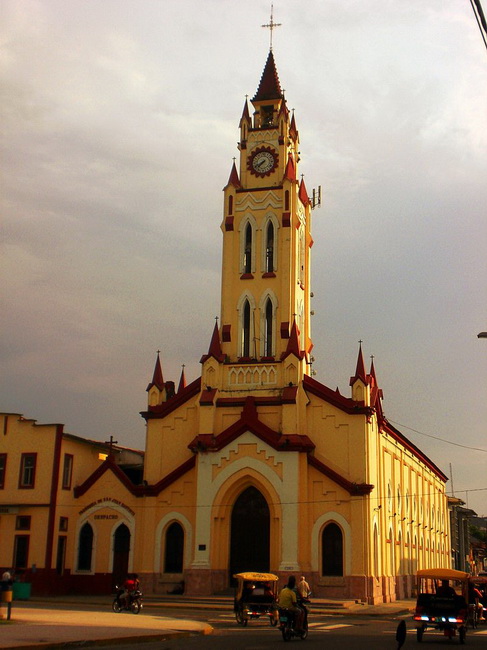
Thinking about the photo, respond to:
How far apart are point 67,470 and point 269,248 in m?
16.0

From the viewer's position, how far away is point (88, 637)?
19.9 meters

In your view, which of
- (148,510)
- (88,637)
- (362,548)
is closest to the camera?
(88,637)

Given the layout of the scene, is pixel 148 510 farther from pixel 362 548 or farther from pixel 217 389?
pixel 362 548

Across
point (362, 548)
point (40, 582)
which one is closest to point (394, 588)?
point (362, 548)

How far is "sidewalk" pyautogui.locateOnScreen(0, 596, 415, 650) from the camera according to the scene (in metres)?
19.6

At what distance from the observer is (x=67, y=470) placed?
43.3 meters

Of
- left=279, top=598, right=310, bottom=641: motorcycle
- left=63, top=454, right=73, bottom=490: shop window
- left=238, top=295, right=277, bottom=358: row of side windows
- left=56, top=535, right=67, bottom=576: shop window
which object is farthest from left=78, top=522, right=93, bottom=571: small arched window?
left=279, top=598, right=310, bottom=641: motorcycle

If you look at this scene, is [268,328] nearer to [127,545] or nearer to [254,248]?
[254,248]

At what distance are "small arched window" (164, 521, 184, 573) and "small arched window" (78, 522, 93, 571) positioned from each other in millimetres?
4176

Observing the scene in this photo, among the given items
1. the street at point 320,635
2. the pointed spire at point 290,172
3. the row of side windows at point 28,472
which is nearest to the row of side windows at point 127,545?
the row of side windows at point 28,472

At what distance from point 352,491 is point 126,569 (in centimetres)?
1228

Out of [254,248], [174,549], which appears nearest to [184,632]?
[174,549]

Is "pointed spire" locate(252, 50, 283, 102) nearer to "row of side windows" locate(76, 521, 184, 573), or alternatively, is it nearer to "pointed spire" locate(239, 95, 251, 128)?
"pointed spire" locate(239, 95, 251, 128)

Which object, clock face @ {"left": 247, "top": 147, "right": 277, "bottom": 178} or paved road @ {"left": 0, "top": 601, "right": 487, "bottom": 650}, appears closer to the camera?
paved road @ {"left": 0, "top": 601, "right": 487, "bottom": 650}
